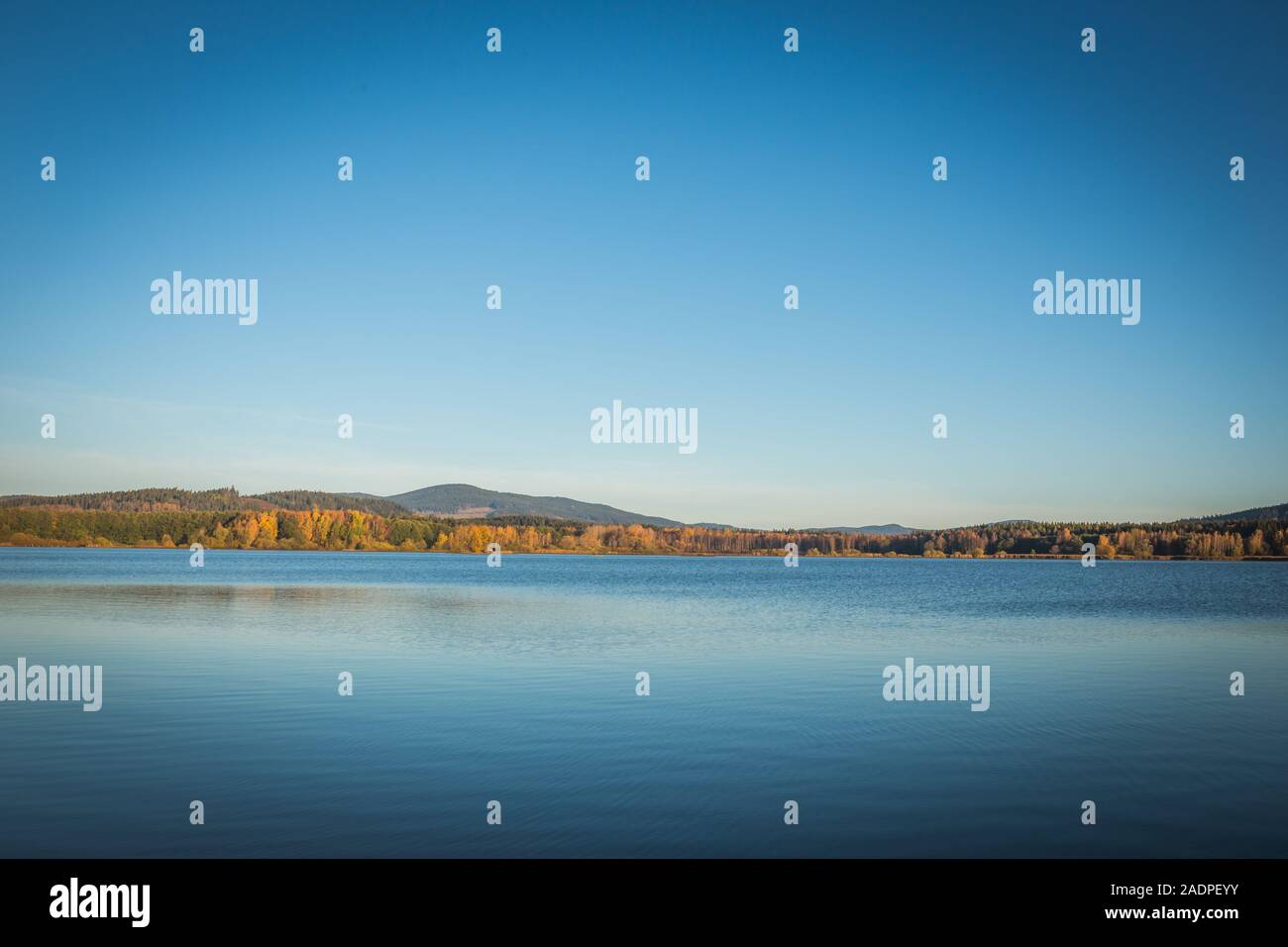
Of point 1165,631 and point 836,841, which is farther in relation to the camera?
point 1165,631

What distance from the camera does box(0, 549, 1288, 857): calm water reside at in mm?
9828

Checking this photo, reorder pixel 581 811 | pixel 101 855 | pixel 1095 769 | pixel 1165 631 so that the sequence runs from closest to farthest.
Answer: pixel 101 855 < pixel 581 811 < pixel 1095 769 < pixel 1165 631

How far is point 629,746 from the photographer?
1388 cm

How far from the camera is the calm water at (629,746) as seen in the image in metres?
9.83

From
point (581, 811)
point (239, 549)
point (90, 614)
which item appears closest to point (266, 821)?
point (581, 811)

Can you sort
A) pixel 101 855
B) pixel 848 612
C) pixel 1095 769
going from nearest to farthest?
pixel 101 855 → pixel 1095 769 → pixel 848 612

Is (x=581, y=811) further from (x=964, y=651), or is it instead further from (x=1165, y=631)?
(x=1165, y=631)

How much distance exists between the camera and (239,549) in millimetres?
195500

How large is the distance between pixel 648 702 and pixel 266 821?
8677 mm
